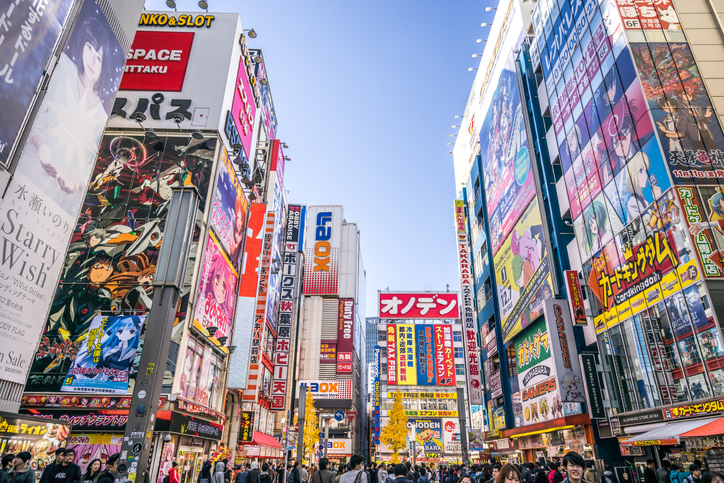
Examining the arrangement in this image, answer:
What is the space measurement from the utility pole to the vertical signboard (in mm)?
32270

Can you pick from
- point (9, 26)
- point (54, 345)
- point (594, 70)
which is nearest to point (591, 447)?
point (594, 70)

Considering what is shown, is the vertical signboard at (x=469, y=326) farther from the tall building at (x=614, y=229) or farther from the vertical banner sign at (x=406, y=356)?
the vertical banner sign at (x=406, y=356)

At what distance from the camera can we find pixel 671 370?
646 inches

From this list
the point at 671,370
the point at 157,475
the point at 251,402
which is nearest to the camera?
the point at 671,370

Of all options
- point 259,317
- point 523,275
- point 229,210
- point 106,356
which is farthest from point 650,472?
point 259,317

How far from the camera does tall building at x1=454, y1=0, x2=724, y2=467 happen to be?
15516mm

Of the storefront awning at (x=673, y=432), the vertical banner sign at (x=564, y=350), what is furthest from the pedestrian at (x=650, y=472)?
the vertical banner sign at (x=564, y=350)

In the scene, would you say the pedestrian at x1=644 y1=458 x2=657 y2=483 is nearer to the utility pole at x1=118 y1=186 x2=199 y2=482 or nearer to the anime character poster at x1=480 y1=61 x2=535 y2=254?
the utility pole at x1=118 y1=186 x2=199 y2=482

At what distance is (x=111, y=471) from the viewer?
769cm

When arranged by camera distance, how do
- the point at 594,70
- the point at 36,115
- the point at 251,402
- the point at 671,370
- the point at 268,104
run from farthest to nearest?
the point at 268,104 < the point at 251,402 < the point at 594,70 < the point at 671,370 < the point at 36,115

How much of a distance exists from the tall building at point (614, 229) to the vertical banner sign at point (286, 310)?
65.3ft

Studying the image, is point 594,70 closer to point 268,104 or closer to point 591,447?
point 591,447

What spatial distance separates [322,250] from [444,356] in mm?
25238

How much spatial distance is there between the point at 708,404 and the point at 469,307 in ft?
93.8
